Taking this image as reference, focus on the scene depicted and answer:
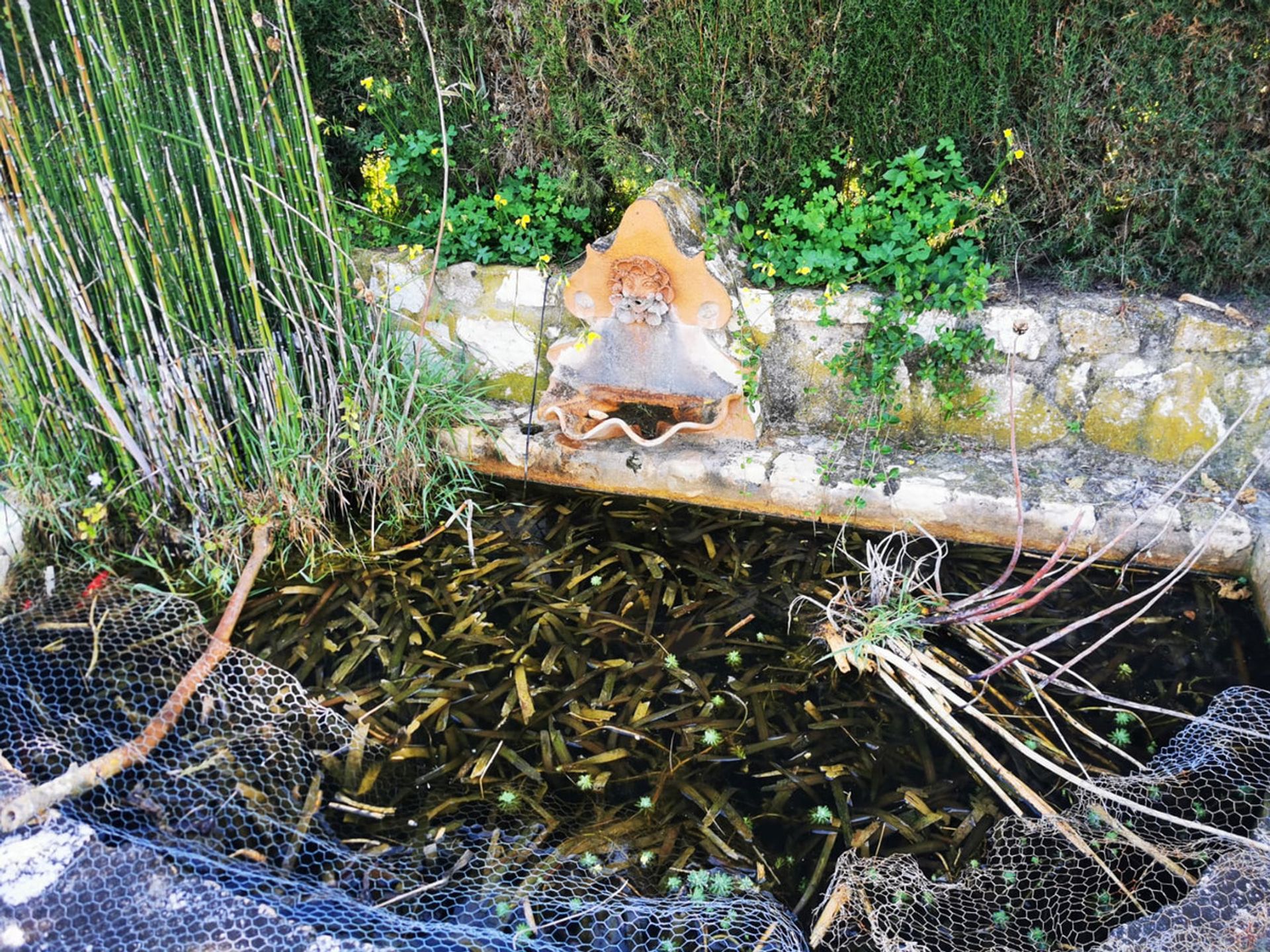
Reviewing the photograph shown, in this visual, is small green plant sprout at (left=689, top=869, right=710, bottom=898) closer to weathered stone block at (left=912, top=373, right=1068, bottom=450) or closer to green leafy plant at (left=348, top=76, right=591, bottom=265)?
weathered stone block at (left=912, top=373, right=1068, bottom=450)

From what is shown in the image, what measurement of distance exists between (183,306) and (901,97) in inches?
83.9

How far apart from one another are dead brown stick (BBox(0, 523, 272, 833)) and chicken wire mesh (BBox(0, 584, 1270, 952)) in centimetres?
3

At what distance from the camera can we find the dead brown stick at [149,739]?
5.37ft

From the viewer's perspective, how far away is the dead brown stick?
1.64m

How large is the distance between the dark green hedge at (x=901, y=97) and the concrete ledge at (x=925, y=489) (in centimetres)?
60

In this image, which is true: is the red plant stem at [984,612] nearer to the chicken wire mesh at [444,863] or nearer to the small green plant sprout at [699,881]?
the chicken wire mesh at [444,863]

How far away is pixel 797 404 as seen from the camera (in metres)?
2.82

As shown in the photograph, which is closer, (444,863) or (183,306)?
(444,863)

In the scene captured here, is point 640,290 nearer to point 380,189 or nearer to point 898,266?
point 898,266

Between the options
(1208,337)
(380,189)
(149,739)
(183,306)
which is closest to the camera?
(149,739)

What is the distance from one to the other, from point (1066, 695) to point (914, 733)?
0.40m

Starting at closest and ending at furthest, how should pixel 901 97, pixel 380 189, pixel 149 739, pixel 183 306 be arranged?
pixel 149 739, pixel 183 306, pixel 901 97, pixel 380 189

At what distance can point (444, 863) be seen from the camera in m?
1.80

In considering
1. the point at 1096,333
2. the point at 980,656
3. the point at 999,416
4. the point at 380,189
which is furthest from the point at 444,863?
the point at 380,189
